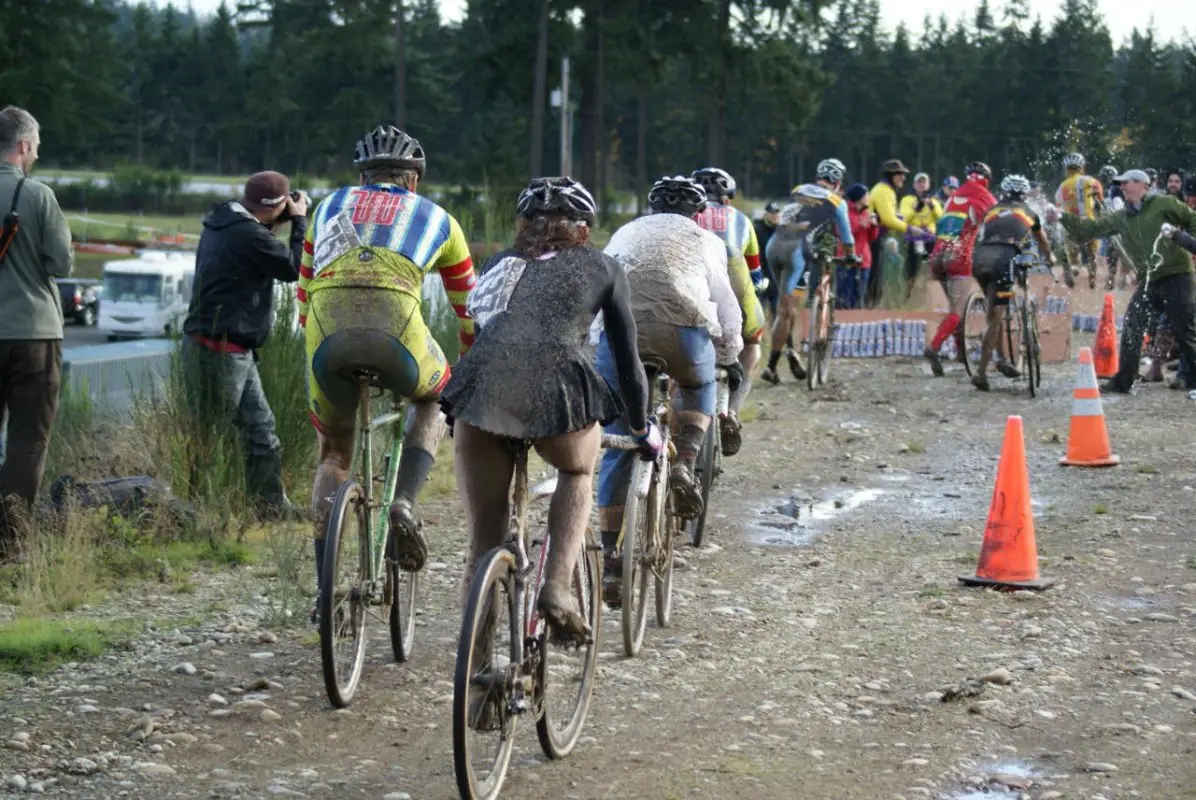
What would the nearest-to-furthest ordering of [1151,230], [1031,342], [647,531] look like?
[647,531], [1151,230], [1031,342]

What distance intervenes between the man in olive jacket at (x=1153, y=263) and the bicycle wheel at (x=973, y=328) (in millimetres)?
1400

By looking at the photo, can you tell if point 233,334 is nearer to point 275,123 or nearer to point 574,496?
point 574,496

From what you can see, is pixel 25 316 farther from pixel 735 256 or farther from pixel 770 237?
pixel 770 237

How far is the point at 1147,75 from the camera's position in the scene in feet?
342

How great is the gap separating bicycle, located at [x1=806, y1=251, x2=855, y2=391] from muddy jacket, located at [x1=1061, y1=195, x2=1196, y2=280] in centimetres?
276

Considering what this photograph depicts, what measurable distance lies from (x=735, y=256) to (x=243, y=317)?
9.39 ft

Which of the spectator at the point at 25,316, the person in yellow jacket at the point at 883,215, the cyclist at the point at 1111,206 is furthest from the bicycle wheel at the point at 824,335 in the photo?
the spectator at the point at 25,316

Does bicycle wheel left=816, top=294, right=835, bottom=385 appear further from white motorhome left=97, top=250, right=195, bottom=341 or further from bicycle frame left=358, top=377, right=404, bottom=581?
white motorhome left=97, top=250, right=195, bottom=341

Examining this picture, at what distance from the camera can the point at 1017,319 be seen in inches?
742

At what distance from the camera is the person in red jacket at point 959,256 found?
62.9 feet

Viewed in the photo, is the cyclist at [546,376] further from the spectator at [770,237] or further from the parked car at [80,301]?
the parked car at [80,301]

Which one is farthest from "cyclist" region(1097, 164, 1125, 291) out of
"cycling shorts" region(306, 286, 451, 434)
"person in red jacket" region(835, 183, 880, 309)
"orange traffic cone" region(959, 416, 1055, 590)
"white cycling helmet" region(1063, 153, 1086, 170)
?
"cycling shorts" region(306, 286, 451, 434)

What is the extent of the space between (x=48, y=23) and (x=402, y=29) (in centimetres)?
1276

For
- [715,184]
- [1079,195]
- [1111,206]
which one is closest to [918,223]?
[1079,195]
